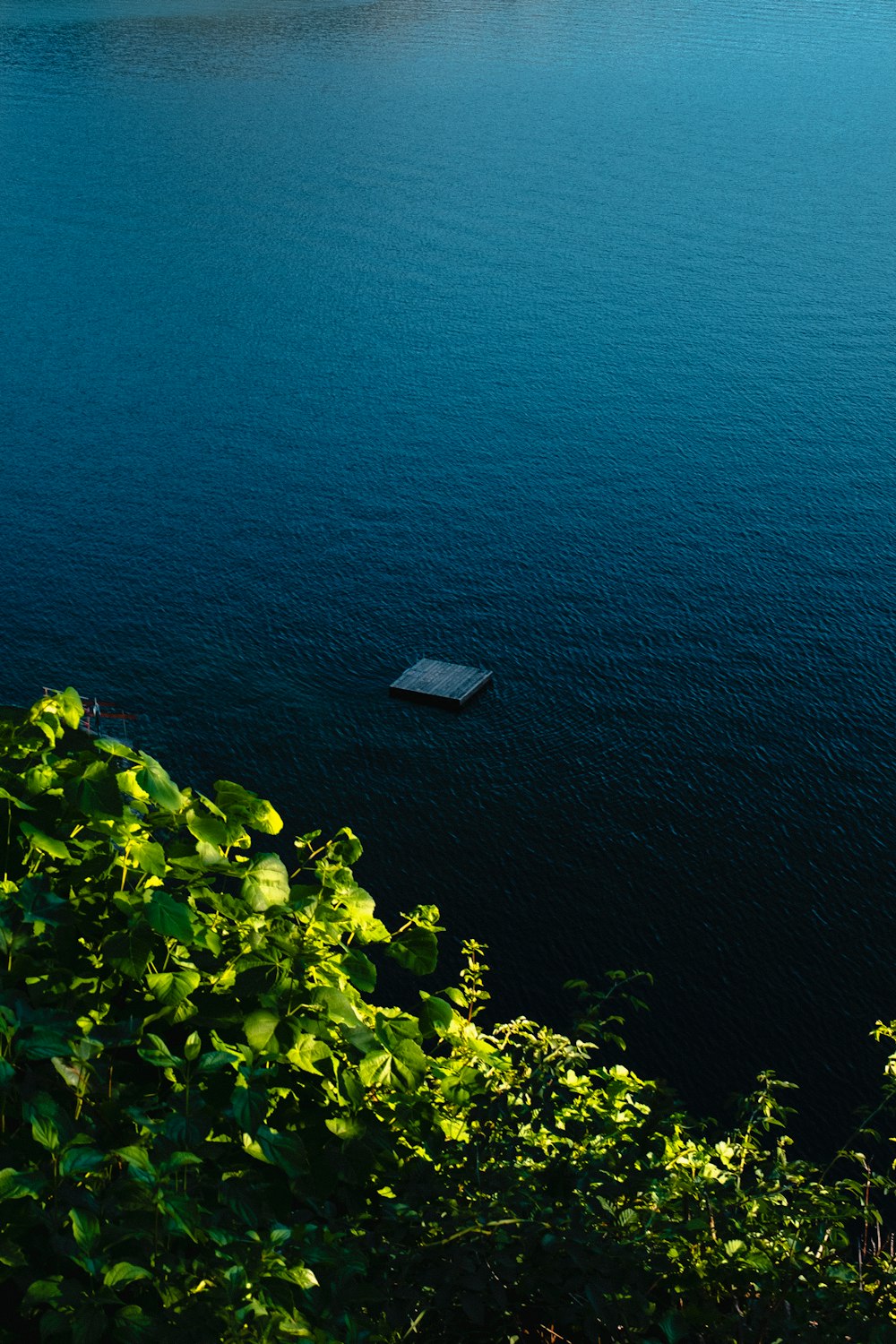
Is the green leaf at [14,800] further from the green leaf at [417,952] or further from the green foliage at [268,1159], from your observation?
the green leaf at [417,952]

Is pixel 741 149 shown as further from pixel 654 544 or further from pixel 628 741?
pixel 628 741

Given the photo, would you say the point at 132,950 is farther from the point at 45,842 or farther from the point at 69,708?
the point at 69,708

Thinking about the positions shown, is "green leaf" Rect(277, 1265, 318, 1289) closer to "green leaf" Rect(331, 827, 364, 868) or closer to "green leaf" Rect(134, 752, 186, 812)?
"green leaf" Rect(134, 752, 186, 812)

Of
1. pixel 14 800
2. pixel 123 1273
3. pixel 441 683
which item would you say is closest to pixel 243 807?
pixel 14 800

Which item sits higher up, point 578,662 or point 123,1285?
point 123,1285

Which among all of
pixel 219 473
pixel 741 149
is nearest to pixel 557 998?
pixel 219 473

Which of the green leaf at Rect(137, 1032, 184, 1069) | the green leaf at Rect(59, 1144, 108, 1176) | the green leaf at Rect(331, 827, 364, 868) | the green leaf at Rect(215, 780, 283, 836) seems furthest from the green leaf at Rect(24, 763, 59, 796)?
the green leaf at Rect(59, 1144, 108, 1176)
